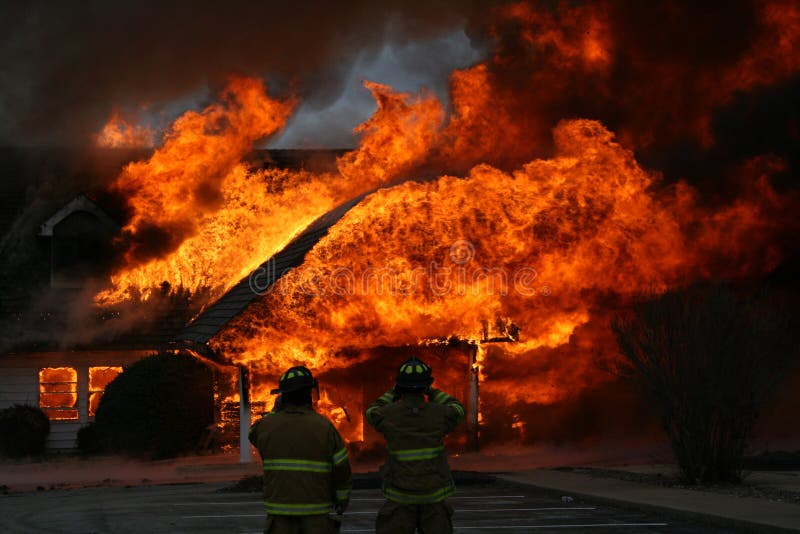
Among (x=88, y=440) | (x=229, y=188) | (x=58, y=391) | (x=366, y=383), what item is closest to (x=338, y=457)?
(x=366, y=383)

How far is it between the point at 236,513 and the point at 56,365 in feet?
35.5

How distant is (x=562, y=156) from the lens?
1571 cm

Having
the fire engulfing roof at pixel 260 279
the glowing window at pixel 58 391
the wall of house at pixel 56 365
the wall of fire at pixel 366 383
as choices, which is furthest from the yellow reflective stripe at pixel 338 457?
the glowing window at pixel 58 391

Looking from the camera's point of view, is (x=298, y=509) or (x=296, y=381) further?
(x=296, y=381)

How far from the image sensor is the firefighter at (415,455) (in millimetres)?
6984

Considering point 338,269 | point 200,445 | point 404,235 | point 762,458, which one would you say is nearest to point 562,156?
point 404,235

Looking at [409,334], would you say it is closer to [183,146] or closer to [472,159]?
[472,159]

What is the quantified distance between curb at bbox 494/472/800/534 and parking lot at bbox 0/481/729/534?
0.10m

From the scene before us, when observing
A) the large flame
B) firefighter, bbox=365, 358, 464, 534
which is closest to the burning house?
the large flame

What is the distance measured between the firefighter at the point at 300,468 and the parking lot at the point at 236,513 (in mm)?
4192

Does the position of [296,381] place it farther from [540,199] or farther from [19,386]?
[19,386]

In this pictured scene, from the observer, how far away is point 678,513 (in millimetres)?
10539

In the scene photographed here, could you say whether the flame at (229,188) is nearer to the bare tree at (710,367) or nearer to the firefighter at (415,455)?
the bare tree at (710,367)

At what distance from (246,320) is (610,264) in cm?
574
